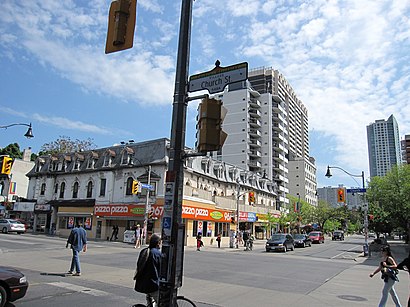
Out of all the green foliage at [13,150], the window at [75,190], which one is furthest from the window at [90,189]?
the green foliage at [13,150]

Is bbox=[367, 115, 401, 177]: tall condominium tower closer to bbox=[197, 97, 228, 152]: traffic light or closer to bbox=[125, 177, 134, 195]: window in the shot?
bbox=[125, 177, 134, 195]: window

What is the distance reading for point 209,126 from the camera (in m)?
5.13

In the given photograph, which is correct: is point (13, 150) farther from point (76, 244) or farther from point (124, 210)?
point (76, 244)

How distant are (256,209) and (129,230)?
72.3 feet

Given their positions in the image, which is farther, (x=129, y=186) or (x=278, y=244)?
(x=129, y=186)

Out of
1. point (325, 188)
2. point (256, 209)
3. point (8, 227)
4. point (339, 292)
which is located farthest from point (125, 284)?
point (325, 188)

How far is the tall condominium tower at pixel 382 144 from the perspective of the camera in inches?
2982

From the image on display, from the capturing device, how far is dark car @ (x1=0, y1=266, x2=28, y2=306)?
676 cm

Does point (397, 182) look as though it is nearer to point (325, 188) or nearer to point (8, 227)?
point (8, 227)

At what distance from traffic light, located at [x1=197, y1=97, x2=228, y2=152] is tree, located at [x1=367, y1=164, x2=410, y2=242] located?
109 feet

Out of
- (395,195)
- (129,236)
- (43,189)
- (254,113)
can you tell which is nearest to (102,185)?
(129,236)

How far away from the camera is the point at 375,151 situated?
254 feet

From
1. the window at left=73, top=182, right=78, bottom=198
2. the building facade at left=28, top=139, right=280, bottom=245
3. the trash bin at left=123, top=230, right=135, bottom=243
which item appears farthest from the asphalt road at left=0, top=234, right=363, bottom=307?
the window at left=73, top=182, right=78, bottom=198

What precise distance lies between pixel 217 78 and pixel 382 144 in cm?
8202
